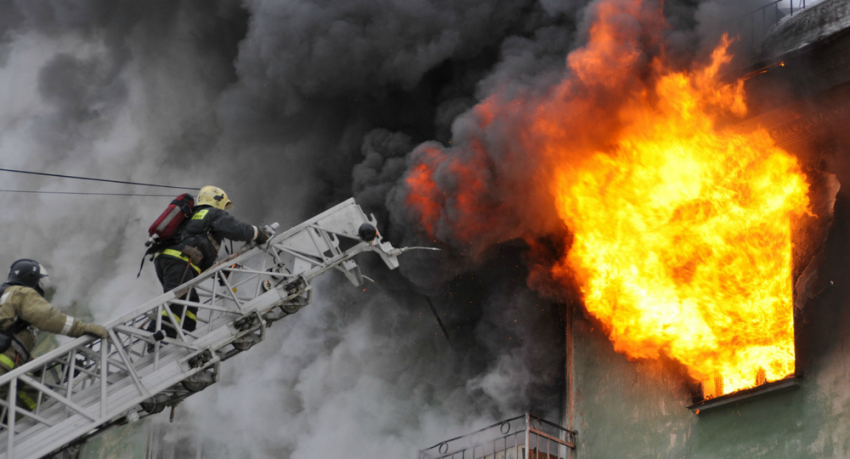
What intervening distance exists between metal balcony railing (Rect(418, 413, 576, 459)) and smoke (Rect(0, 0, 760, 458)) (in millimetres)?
384

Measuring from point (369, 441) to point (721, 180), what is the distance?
7264 millimetres

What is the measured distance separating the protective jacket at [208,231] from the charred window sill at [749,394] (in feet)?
19.4

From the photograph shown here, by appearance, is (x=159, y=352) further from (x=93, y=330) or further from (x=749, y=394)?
(x=749, y=394)

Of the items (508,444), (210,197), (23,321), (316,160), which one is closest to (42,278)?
(23,321)

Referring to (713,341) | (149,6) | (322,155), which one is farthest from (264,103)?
(713,341)

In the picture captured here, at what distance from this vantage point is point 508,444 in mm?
14039

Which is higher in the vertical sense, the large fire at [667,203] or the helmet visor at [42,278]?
the large fire at [667,203]

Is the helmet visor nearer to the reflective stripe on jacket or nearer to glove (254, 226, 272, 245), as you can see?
the reflective stripe on jacket

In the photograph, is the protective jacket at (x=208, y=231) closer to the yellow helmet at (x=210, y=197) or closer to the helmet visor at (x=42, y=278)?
the yellow helmet at (x=210, y=197)

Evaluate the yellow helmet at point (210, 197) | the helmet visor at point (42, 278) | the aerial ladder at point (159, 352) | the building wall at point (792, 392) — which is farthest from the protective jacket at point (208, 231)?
the building wall at point (792, 392)

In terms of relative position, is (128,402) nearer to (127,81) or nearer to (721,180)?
(721,180)

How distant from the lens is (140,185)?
60.3 ft

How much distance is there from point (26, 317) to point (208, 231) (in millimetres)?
2179

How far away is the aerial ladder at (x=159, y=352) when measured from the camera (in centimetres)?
862
